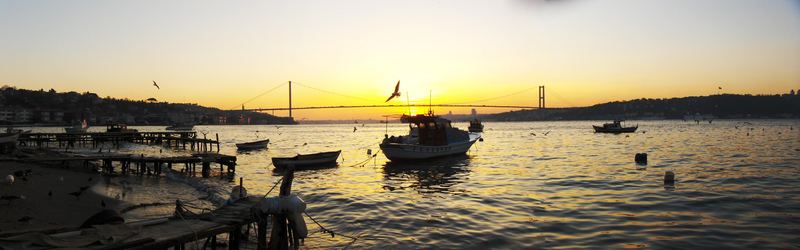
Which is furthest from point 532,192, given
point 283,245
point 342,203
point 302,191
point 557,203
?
point 283,245

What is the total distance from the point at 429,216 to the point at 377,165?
2009 centimetres

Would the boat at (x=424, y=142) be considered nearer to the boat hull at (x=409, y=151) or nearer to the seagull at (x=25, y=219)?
the boat hull at (x=409, y=151)

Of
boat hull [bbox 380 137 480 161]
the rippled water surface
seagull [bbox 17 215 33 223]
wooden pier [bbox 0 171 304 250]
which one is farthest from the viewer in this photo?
boat hull [bbox 380 137 480 161]

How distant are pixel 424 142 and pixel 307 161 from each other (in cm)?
906

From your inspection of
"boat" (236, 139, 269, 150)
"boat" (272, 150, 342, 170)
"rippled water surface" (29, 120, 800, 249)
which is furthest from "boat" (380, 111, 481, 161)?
"boat" (236, 139, 269, 150)

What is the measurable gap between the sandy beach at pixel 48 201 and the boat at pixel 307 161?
1101 cm

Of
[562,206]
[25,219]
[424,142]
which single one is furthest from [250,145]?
[562,206]

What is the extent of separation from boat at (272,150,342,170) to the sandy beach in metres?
11.0

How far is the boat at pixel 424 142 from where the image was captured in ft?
117

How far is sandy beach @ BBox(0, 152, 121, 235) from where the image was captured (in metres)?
13.8

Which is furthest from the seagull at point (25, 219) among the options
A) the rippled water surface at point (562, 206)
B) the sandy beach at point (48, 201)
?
the rippled water surface at point (562, 206)

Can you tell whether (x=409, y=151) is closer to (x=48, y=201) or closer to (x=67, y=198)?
(x=67, y=198)

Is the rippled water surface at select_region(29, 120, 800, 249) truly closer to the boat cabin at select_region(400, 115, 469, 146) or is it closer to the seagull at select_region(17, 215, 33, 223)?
the boat cabin at select_region(400, 115, 469, 146)

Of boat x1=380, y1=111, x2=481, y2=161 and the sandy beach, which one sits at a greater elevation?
boat x1=380, y1=111, x2=481, y2=161
